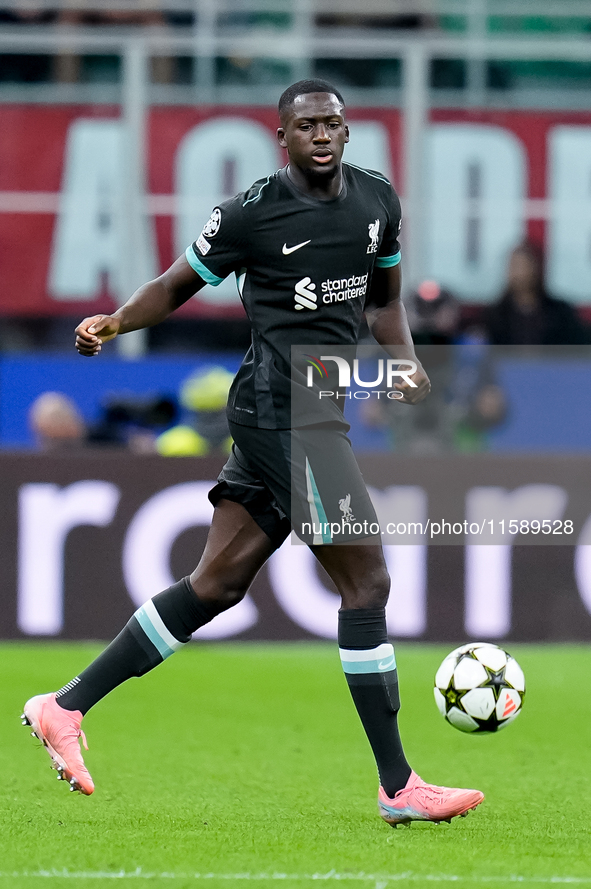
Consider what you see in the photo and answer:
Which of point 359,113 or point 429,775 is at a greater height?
point 359,113

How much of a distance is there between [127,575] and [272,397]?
3.99m

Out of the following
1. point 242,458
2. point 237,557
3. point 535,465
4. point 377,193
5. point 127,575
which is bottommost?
point 127,575

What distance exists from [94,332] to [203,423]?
202 inches

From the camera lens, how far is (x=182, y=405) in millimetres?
Result: 9773

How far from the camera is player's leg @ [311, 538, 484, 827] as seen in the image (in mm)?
4008

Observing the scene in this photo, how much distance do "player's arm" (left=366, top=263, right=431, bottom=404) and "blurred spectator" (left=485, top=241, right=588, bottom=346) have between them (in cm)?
538

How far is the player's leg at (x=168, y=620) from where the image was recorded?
13.7ft

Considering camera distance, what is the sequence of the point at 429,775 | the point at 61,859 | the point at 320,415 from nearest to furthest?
the point at 61,859, the point at 320,415, the point at 429,775

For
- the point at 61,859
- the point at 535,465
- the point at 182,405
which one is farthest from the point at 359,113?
the point at 61,859

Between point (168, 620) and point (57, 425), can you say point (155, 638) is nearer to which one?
point (168, 620)

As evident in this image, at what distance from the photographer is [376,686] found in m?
4.07

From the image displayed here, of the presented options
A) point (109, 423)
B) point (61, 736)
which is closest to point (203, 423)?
point (109, 423)

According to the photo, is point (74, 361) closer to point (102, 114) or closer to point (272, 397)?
point (102, 114)

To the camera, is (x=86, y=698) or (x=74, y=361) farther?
(x=74, y=361)
